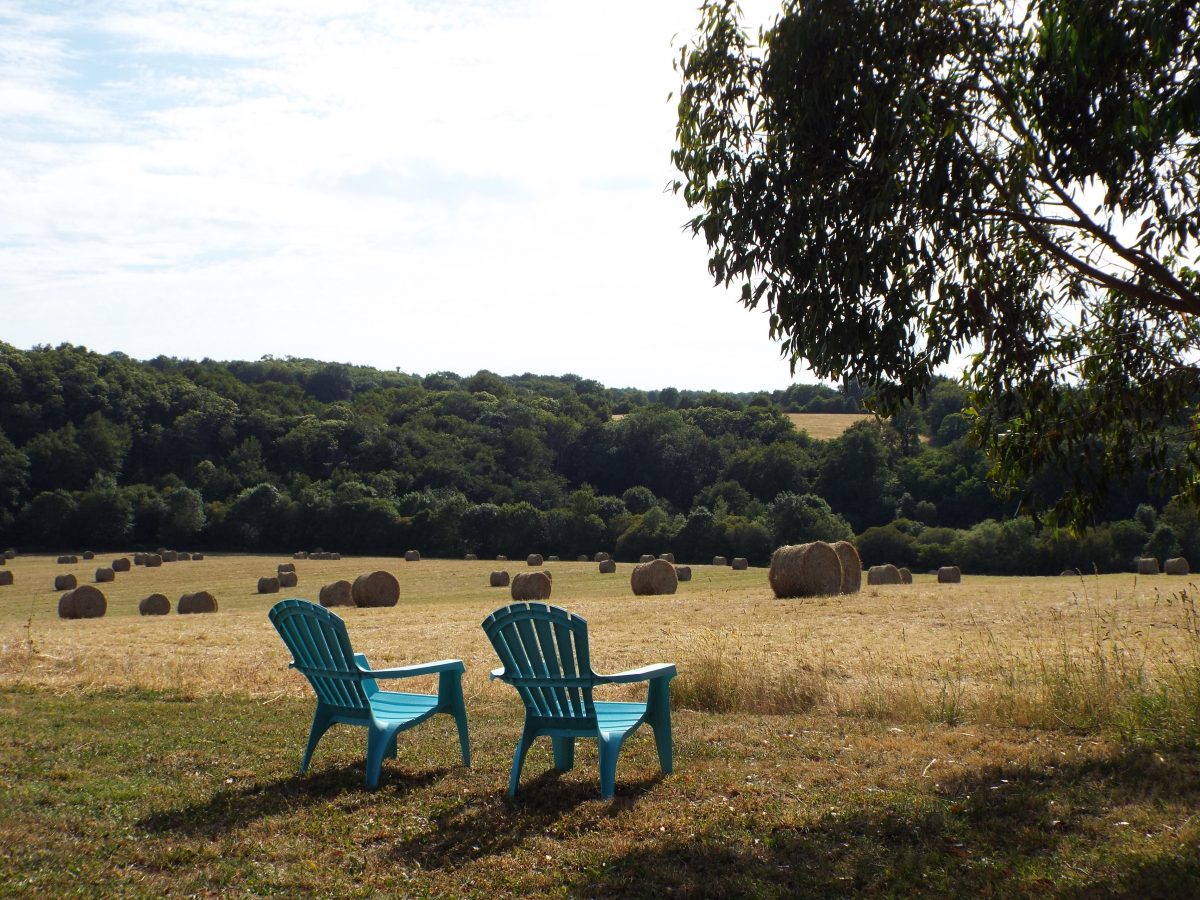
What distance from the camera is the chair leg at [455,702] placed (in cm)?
649

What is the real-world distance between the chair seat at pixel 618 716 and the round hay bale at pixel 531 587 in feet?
72.8

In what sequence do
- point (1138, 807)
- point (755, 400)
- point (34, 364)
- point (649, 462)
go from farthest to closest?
point (755, 400) → point (649, 462) → point (34, 364) → point (1138, 807)

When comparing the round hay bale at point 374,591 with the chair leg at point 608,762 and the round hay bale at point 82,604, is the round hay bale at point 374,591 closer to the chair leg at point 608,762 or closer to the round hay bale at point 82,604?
the round hay bale at point 82,604

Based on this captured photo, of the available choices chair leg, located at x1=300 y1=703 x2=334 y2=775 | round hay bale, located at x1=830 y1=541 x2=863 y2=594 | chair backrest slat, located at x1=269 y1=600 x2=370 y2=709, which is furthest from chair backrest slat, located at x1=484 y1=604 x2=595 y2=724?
round hay bale, located at x1=830 y1=541 x2=863 y2=594

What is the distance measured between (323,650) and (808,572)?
18883mm

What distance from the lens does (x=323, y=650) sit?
643 centimetres

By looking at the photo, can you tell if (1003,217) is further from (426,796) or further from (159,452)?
(159,452)

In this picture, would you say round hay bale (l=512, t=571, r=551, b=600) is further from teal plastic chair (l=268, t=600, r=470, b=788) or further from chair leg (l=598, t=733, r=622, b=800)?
chair leg (l=598, t=733, r=622, b=800)

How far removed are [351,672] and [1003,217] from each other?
4752mm

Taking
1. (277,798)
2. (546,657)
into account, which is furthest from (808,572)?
(277,798)

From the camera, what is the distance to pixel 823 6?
250 inches

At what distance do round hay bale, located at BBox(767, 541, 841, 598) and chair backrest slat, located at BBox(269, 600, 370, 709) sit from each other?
18574 mm

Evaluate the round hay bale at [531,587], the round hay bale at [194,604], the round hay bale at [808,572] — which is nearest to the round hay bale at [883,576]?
the round hay bale at [808,572]

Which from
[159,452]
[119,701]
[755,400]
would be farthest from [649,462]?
[119,701]
